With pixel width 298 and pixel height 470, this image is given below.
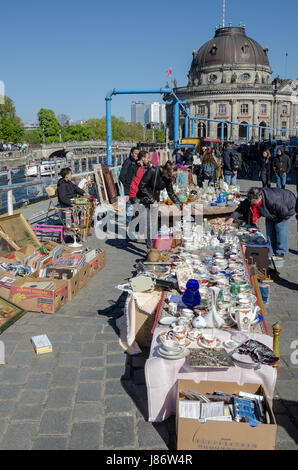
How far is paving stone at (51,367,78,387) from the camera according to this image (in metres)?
3.85

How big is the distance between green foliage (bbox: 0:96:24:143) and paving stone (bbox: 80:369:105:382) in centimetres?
8150

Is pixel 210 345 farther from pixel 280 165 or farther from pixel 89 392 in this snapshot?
pixel 280 165

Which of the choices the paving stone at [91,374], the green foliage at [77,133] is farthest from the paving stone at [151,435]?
the green foliage at [77,133]

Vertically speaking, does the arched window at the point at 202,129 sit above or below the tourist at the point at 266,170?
above

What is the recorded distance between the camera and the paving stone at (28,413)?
11.0 ft

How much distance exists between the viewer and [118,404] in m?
3.55

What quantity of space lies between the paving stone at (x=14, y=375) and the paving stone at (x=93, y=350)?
0.62 m

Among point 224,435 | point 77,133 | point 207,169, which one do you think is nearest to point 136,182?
point 224,435

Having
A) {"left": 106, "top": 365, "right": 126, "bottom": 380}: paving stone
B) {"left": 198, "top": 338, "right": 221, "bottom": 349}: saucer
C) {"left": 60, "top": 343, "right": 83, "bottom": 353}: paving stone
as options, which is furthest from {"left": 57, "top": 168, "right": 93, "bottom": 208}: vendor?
{"left": 198, "top": 338, "right": 221, "bottom": 349}: saucer

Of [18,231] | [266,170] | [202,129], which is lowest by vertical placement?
[18,231]

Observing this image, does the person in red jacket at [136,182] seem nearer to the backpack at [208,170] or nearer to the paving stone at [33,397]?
the paving stone at [33,397]

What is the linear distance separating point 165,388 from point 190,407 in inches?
A: 13.9

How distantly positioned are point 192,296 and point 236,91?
3175 inches

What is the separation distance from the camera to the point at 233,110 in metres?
79.2
